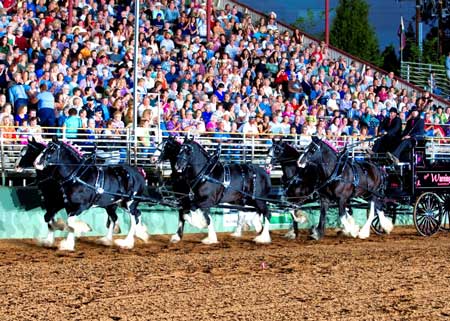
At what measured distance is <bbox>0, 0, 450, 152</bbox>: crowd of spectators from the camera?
1905cm

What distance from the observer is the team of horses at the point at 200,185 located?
49.9 feet

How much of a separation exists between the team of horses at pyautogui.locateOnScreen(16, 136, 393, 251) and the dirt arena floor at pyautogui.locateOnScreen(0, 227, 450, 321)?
665 mm

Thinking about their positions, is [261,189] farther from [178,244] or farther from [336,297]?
[336,297]

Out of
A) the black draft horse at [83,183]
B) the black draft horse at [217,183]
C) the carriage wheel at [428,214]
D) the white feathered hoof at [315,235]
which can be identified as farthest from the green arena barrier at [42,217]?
the carriage wheel at [428,214]

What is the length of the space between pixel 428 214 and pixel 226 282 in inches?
326

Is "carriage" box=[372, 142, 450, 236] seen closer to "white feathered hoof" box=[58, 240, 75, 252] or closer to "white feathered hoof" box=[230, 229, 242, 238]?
"white feathered hoof" box=[230, 229, 242, 238]

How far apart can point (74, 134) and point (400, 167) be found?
6.63m

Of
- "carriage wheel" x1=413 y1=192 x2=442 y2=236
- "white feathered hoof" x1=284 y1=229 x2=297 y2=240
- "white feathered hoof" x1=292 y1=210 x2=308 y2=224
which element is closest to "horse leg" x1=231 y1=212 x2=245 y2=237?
"white feathered hoof" x1=284 y1=229 x2=297 y2=240

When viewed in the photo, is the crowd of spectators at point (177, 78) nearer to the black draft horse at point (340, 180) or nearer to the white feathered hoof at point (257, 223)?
the white feathered hoof at point (257, 223)

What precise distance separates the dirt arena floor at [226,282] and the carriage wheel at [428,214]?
239cm

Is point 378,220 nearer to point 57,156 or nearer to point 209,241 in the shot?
point 209,241

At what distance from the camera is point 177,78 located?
22.6 meters

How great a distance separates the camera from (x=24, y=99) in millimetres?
18766

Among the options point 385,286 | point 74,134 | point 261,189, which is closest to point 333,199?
point 261,189
